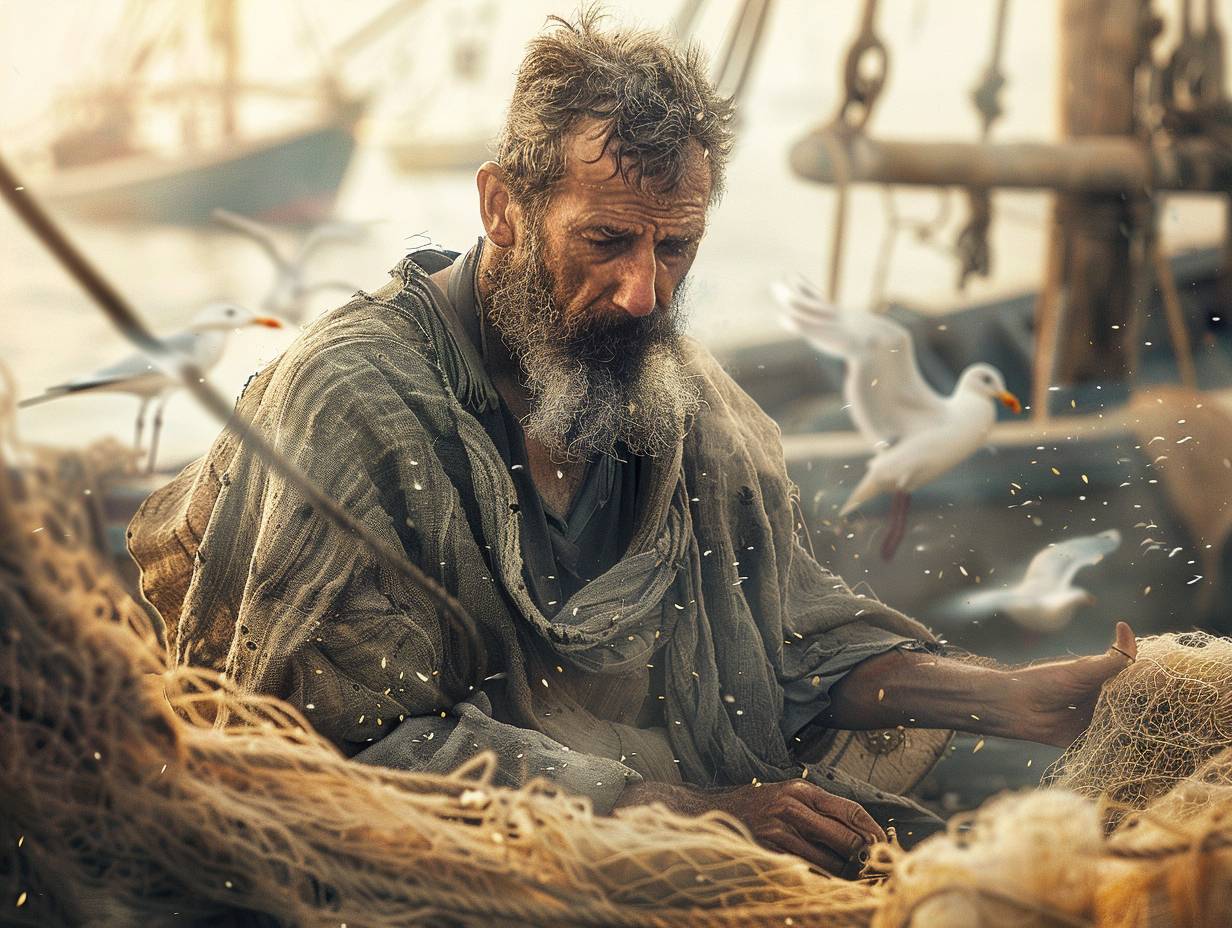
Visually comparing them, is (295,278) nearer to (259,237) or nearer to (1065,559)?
(259,237)

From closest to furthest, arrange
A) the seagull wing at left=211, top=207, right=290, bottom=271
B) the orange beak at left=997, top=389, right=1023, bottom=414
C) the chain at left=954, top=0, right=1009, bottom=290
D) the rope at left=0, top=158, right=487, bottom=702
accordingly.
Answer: the rope at left=0, top=158, right=487, bottom=702
the orange beak at left=997, top=389, right=1023, bottom=414
the seagull wing at left=211, top=207, right=290, bottom=271
the chain at left=954, top=0, right=1009, bottom=290

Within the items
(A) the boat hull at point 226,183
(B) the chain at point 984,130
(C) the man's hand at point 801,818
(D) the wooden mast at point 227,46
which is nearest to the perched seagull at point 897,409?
(B) the chain at point 984,130

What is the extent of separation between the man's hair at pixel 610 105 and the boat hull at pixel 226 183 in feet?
9.75

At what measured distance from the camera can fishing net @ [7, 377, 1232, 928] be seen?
6.23ft

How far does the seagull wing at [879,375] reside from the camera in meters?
3.98

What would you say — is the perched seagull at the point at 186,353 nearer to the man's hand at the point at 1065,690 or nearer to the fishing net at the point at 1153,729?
the man's hand at the point at 1065,690

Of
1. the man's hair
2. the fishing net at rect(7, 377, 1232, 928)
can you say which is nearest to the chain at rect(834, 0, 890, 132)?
the man's hair

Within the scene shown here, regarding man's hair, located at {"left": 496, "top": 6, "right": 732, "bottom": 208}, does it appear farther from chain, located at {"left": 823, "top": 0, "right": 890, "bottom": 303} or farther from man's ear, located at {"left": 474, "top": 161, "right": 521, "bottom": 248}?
chain, located at {"left": 823, "top": 0, "right": 890, "bottom": 303}

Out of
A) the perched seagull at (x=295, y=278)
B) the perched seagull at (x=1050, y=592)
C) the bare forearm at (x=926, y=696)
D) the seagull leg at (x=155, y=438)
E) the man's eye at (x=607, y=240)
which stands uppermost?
the man's eye at (x=607, y=240)

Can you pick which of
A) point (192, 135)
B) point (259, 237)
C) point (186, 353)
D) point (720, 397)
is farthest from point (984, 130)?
point (186, 353)

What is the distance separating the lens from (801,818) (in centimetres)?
218

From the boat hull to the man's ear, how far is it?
2.88 meters

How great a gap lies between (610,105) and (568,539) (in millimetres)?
711

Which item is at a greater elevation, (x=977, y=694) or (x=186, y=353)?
(x=186, y=353)
